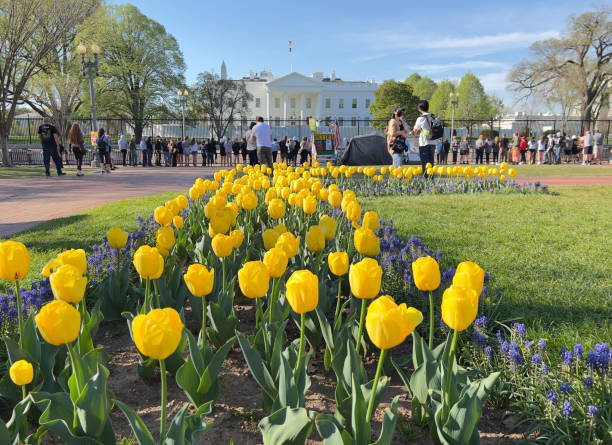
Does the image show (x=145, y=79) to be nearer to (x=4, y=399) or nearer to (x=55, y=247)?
(x=55, y=247)

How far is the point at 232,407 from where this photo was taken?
2041mm

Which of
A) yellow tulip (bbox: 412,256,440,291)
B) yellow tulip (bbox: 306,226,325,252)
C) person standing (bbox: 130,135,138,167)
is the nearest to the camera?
yellow tulip (bbox: 412,256,440,291)

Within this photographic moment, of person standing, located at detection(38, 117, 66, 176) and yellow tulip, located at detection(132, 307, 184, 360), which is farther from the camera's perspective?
person standing, located at detection(38, 117, 66, 176)

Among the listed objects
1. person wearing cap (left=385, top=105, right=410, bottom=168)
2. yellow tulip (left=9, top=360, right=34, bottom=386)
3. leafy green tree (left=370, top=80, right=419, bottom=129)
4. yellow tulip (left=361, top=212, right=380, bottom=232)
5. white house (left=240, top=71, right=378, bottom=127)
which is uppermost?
white house (left=240, top=71, right=378, bottom=127)

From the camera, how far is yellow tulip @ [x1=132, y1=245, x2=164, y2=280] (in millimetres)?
1848

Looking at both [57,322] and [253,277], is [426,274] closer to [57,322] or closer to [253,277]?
[253,277]

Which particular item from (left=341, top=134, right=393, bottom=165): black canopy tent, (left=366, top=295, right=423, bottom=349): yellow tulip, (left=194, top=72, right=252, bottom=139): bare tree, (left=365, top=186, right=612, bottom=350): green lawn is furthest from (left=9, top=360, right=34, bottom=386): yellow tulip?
(left=194, top=72, right=252, bottom=139): bare tree

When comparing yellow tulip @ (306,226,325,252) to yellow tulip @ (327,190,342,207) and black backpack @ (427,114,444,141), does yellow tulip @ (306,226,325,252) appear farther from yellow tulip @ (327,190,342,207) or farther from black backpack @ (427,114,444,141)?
black backpack @ (427,114,444,141)

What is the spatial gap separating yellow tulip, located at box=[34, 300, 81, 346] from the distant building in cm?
7566

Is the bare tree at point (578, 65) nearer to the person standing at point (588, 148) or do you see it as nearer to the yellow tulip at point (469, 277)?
the person standing at point (588, 148)

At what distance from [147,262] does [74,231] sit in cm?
430

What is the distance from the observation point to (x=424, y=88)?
83.8 metres

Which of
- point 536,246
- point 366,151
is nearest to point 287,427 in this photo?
point 536,246

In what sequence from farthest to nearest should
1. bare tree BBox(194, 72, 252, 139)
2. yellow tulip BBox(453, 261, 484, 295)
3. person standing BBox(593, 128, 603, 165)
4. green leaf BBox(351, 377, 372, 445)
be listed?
bare tree BBox(194, 72, 252, 139) → person standing BBox(593, 128, 603, 165) → yellow tulip BBox(453, 261, 484, 295) → green leaf BBox(351, 377, 372, 445)
